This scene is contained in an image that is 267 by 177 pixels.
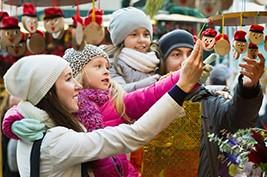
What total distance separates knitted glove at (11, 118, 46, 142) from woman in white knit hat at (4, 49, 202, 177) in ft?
0.06

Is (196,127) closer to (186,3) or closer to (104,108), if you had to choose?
(104,108)

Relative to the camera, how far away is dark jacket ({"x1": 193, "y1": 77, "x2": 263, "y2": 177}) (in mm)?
2525

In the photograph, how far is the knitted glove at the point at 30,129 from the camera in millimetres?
2059

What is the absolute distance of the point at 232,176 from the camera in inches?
83.0

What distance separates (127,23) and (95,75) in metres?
0.51

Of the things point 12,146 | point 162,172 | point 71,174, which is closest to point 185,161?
point 162,172

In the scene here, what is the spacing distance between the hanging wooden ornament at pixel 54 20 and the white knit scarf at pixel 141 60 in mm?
815

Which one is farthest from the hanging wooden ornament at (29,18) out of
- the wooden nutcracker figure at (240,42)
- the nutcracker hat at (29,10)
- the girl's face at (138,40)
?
the girl's face at (138,40)

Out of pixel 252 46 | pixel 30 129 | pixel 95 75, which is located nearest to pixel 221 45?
pixel 252 46

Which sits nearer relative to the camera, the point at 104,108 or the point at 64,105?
the point at 64,105

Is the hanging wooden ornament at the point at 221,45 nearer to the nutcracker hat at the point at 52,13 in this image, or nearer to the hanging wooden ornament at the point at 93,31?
the hanging wooden ornament at the point at 93,31

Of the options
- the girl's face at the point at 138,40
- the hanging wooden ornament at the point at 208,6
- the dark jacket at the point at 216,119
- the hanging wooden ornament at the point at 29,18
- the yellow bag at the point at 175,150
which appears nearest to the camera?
the hanging wooden ornament at the point at 208,6

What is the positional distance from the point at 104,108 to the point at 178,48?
0.54 m

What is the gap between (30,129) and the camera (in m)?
2.06
